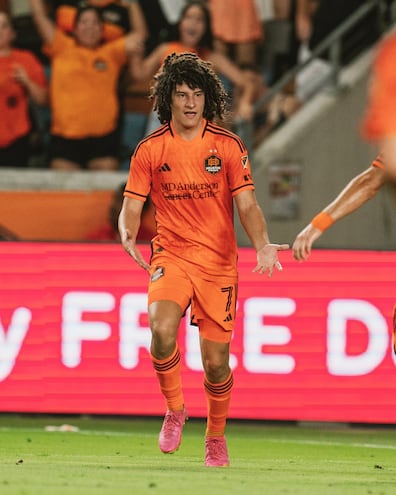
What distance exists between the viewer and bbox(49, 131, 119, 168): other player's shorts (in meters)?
13.0

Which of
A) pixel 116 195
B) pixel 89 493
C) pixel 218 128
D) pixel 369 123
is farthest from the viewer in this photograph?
pixel 116 195

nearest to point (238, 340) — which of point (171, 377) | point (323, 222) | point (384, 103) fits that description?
point (171, 377)

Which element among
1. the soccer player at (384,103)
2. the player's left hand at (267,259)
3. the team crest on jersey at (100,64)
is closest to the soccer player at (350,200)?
the player's left hand at (267,259)

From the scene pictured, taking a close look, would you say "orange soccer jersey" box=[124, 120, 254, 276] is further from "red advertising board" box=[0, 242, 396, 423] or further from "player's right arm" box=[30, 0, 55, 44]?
"player's right arm" box=[30, 0, 55, 44]

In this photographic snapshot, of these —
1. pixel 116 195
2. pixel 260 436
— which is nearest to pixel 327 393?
pixel 260 436

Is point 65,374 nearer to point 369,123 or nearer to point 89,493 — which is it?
point 89,493

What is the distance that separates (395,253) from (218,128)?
3795 mm

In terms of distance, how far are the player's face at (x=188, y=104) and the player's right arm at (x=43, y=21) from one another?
20.7 feet

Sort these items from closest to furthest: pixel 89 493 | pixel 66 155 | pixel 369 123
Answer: pixel 369 123 → pixel 89 493 → pixel 66 155

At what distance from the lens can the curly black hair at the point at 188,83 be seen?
23.3 feet

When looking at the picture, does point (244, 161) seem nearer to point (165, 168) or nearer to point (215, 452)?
point (165, 168)

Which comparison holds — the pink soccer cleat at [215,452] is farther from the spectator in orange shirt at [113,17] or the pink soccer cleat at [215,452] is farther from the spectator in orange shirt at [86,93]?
the spectator in orange shirt at [113,17]

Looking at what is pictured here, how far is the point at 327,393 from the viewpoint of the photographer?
10586 millimetres

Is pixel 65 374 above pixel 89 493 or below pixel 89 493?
below
